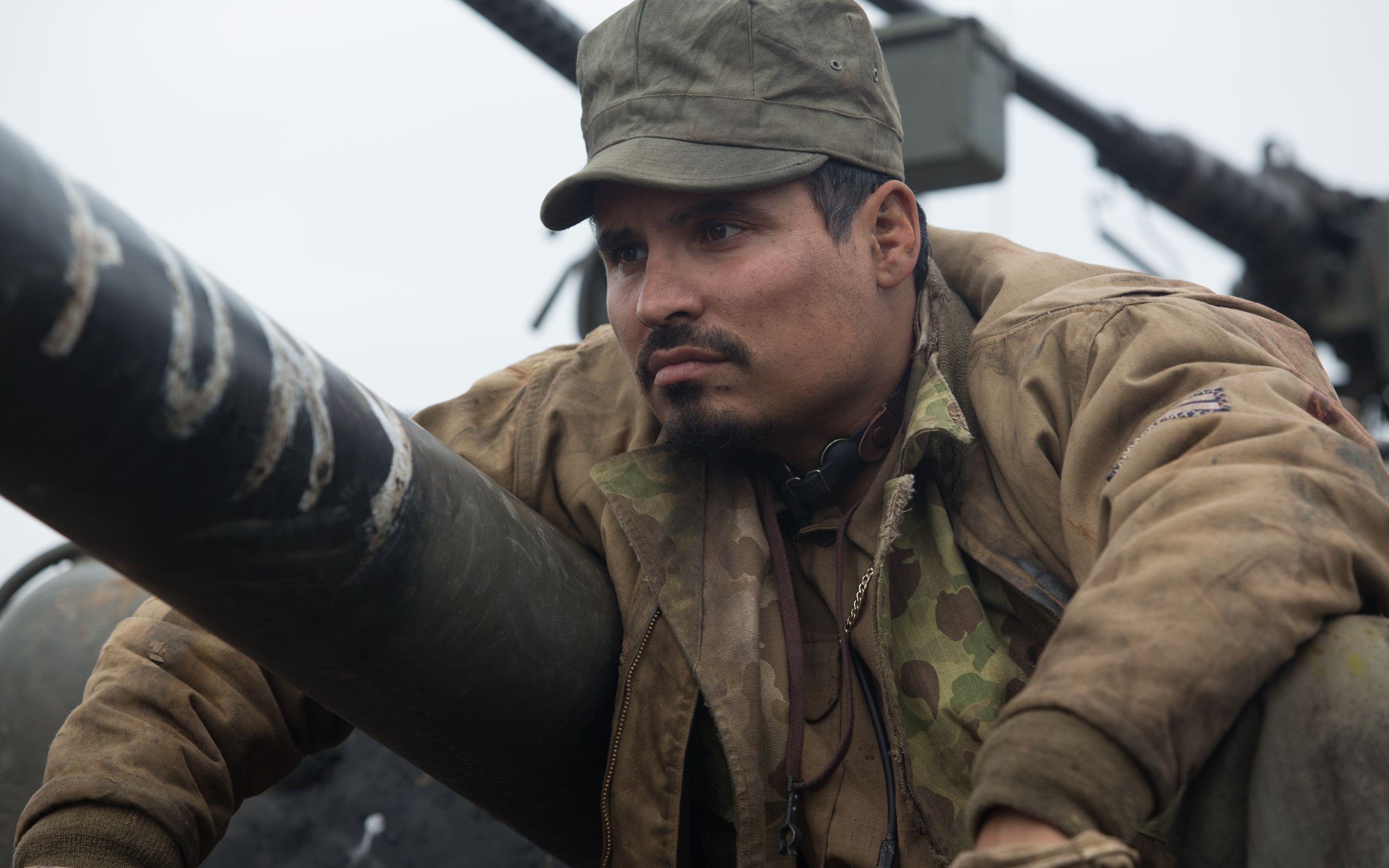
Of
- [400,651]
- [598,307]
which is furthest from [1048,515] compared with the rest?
[598,307]

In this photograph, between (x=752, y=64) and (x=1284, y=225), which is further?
(x=1284, y=225)

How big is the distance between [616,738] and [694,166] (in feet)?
2.80

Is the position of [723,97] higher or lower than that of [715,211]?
higher

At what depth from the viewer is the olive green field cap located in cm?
221

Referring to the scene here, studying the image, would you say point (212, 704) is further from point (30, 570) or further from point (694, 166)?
point (30, 570)

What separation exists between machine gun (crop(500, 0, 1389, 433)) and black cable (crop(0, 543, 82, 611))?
5403mm

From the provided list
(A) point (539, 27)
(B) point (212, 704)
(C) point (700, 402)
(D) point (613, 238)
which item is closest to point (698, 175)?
(D) point (613, 238)

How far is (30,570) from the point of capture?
3.43 m

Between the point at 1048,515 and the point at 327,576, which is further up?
the point at 327,576

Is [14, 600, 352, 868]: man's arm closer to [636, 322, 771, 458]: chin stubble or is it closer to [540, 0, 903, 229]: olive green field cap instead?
[636, 322, 771, 458]: chin stubble

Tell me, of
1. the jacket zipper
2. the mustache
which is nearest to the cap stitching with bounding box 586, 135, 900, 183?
the mustache

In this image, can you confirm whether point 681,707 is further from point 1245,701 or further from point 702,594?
point 1245,701

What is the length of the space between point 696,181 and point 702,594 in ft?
2.01

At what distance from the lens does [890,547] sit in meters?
2.07
